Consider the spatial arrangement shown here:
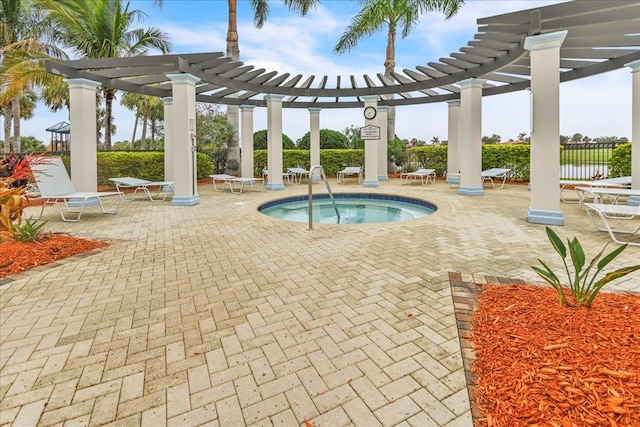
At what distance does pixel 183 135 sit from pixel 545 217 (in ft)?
27.4

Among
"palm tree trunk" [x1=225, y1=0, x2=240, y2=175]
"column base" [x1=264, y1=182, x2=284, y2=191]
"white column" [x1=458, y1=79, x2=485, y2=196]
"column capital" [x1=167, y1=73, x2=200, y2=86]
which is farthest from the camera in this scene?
"palm tree trunk" [x1=225, y1=0, x2=240, y2=175]

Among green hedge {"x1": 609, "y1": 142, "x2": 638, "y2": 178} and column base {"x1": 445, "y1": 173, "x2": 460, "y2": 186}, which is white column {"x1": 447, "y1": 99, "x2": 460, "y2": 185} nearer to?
column base {"x1": 445, "y1": 173, "x2": 460, "y2": 186}

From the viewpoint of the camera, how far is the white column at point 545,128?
249 inches

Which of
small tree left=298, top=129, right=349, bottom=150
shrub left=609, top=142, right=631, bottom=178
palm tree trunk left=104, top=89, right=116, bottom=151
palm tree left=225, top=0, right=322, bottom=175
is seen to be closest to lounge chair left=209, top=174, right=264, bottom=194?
palm tree left=225, top=0, right=322, bottom=175

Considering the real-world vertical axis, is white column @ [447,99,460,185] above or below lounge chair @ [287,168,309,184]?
above

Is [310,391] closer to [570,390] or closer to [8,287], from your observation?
[570,390]

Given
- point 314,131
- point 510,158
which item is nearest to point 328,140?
point 314,131

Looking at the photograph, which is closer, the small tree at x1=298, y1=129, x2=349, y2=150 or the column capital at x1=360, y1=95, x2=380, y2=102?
the column capital at x1=360, y1=95, x2=380, y2=102

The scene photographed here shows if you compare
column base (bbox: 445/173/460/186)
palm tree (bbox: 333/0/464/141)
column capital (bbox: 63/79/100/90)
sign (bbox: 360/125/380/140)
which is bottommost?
column base (bbox: 445/173/460/186)

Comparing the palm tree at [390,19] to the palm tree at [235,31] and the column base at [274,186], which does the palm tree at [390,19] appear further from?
the column base at [274,186]

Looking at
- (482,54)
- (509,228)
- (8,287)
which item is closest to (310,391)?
(8,287)

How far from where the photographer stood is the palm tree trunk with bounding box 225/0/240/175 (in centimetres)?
1516

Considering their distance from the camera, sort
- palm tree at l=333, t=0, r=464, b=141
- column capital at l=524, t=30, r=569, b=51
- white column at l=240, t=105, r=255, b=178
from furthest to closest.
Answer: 1. palm tree at l=333, t=0, r=464, b=141
2. white column at l=240, t=105, r=255, b=178
3. column capital at l=524, t=30, r=569, b=51

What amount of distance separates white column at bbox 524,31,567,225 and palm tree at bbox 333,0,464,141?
9.17 metres
